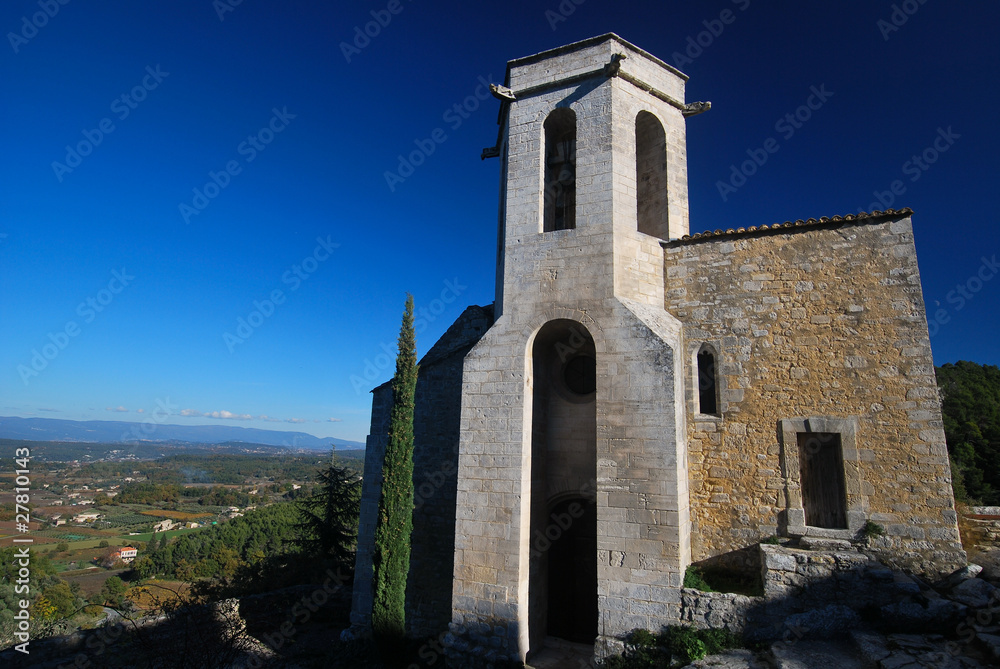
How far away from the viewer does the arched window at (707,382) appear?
26.3 ft

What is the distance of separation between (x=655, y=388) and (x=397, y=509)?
222 inches

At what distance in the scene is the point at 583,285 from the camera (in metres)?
7.79

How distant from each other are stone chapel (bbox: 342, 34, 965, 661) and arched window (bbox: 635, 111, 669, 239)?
4 centimetres

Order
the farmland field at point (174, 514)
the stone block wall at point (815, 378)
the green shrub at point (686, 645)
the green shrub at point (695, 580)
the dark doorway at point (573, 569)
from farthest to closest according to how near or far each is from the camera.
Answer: the farmland field at point (174, 514) → the dark doorway at point (573, 569) → the stone block wall at point (815, 378) → the green shrub at point (695, 580) → the green shrub at point (686, 645)

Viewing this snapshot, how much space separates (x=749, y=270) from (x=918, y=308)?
240 centimetres

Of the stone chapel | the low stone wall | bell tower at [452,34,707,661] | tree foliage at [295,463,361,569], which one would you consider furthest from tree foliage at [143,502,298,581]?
the low stone wall

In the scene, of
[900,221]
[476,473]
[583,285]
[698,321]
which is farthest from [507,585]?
[900,221]

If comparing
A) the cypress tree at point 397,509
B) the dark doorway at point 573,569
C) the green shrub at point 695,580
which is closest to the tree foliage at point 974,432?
the green shrub at point 695,580

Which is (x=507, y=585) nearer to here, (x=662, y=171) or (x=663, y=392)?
(x=663, y=392)

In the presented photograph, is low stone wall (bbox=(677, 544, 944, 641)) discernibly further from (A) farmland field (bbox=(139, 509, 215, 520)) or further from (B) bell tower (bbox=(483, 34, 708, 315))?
(A) farmland field (bbox=(139, 509, 215, 520))

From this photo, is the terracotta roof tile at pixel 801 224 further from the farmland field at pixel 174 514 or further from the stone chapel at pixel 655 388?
the farmland field at pixel 174 514

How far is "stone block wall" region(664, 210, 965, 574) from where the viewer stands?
6773 millimetres

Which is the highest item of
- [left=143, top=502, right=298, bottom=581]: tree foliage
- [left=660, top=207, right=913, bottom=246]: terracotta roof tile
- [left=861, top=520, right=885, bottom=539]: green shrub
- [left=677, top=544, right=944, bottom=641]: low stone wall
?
[left=660, top=207, right=913, bottom=246]: terracotta roof tile

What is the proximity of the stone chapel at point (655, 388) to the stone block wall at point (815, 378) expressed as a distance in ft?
0.09
